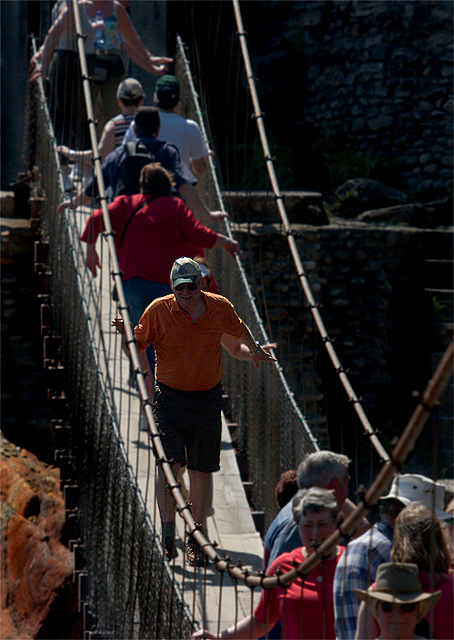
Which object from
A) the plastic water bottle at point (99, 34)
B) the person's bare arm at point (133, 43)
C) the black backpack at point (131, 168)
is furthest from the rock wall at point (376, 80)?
the black backpack at point (131, 168)

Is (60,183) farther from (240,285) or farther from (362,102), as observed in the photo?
(362,102)

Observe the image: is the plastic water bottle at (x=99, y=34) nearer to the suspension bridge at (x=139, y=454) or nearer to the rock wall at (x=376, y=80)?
the suspension bridge at (x=139, y=454)

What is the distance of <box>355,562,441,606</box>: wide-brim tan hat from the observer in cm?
162

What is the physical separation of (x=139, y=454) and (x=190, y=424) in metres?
2.20

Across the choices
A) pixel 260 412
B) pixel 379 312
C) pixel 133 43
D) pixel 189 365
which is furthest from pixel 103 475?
pixel 379 312

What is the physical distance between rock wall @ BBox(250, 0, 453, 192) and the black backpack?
8.16 meters

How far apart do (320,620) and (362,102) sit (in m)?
9.27

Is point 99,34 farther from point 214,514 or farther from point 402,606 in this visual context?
point 402,606

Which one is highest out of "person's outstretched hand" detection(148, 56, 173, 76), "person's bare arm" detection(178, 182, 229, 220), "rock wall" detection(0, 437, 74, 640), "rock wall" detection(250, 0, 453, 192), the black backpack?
"rock wall" detection(250, 0, 453, 192)

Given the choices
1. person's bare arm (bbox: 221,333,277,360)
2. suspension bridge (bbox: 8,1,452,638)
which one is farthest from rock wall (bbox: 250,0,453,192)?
person's bare arm (bbox: 221,333,277,360)

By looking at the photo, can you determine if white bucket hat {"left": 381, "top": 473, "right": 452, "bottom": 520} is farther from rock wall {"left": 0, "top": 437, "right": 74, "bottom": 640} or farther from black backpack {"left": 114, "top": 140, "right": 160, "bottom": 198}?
→ rock wall {"left": 0, "top": 437, "right": 74, "bottom": 640}

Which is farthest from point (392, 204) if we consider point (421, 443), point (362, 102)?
point (421, 443)

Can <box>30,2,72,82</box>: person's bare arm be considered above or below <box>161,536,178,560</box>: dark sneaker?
above

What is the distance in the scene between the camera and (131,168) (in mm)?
2676
